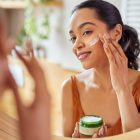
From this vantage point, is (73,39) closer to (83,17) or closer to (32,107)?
(83,17)

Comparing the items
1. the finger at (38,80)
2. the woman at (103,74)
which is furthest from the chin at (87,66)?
the finger at (38,80)

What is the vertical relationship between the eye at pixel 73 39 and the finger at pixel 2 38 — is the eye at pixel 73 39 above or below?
below

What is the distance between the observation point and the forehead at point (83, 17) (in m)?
0.44

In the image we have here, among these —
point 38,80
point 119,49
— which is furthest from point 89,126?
point 38,80

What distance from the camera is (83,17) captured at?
1.44 feet

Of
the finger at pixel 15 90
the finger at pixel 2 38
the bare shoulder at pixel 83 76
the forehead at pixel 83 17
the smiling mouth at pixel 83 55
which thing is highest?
the finger at pixel 2 38

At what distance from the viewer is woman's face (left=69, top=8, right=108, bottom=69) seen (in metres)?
0.44

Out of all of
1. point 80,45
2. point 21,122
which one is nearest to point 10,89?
point 21,122

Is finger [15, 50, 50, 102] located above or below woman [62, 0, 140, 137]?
above

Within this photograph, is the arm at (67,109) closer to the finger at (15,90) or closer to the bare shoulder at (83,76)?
the bare shoulder at (83,76)

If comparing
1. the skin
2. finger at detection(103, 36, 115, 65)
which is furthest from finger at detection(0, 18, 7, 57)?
finger at detection(103, 36, 115, 65)

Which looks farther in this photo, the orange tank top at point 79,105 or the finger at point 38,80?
the orange tank top at point 79,105

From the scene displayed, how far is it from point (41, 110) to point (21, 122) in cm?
2

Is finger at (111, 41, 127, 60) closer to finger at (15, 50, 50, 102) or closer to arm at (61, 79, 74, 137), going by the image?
arm at (61, 79, 74, 137)
